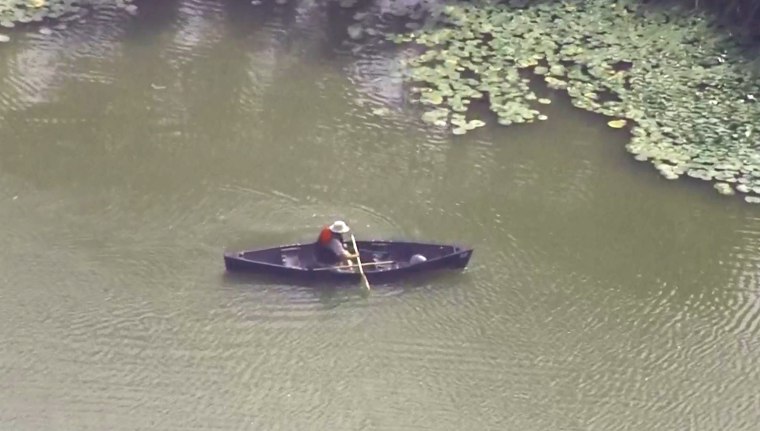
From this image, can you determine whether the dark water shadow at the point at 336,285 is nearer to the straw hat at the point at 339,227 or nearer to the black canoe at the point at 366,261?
the black canoe at the point at 366,261

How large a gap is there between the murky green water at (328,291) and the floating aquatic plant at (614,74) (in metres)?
0.32

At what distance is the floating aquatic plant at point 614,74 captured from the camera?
37.1 ft

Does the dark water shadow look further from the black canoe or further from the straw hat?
the straw hat

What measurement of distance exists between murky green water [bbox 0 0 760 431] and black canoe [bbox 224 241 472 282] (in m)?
0.17

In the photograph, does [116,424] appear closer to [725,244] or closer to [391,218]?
[391,218]

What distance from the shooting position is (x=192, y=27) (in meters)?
13.6

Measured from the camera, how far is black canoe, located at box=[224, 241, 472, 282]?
9.54 m

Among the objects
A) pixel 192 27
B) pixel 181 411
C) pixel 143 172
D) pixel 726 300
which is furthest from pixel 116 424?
pixel 192 27

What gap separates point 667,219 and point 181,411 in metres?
5.42

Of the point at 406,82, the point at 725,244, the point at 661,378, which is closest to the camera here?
the point at 661,378

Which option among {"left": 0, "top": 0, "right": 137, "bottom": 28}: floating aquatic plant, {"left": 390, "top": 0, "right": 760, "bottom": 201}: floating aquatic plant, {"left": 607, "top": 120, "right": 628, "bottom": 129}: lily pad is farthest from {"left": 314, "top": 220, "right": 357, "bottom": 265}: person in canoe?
{"left": 0, "top": 0, "right": 137, "bottom": 28}: floating aquatic plant

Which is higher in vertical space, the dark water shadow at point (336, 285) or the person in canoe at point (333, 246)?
the person in canoe at point (333, 246)

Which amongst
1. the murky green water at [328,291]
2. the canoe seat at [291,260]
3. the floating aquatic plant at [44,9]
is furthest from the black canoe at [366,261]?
the floating aquatic plant at [44,9]

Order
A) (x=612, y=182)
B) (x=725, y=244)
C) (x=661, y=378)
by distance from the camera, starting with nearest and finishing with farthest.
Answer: (x=661, y=378), (x=725, y=244), (x=612, y=182)
